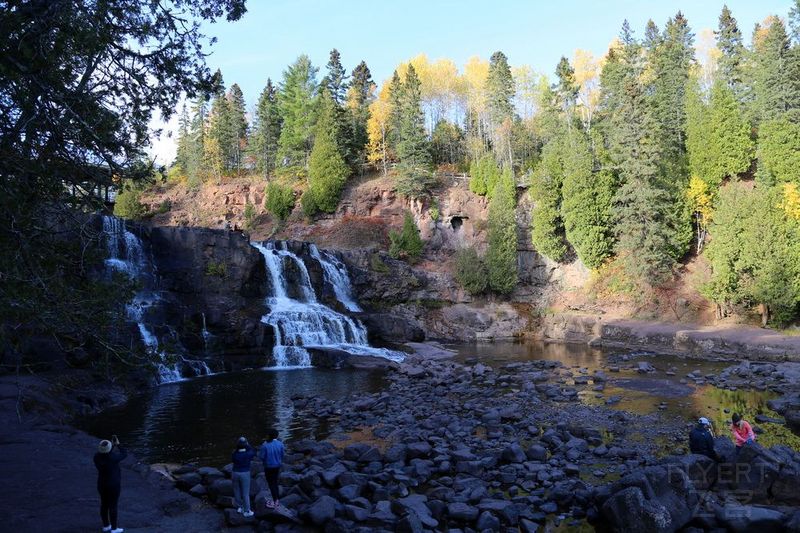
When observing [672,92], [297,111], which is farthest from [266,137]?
[672,92]

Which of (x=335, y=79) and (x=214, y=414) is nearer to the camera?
(x=214, y=414)

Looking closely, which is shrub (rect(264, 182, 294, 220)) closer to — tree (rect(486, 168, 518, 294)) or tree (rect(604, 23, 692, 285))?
tree (rect(486, 168, 518, 294))

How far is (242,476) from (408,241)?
40.4 metres

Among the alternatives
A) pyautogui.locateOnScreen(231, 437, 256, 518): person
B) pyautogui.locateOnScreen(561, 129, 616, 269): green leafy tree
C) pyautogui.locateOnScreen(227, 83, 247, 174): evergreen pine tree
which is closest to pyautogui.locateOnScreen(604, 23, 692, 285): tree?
pyautogui.locateOnScreen(561, 129, 616, 269): green leafy tree

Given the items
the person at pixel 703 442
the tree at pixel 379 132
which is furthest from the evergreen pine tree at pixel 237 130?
the person at pixel 703 442

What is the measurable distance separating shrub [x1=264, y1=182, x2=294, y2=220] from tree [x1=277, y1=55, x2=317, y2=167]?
19.6ft

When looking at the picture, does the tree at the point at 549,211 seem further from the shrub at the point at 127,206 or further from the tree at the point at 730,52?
the shrub at the point at 127,206

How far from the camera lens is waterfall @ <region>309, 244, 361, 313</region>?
41312 mm

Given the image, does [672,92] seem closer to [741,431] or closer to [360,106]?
[360,106]

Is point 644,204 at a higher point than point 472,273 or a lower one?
higher

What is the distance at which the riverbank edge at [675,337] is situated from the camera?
93.9ft

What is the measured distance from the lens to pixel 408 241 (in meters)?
49.6

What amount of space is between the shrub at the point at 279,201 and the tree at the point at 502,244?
2265cm

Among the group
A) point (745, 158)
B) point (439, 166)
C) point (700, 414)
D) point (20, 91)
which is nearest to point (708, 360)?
point (700, 414)
